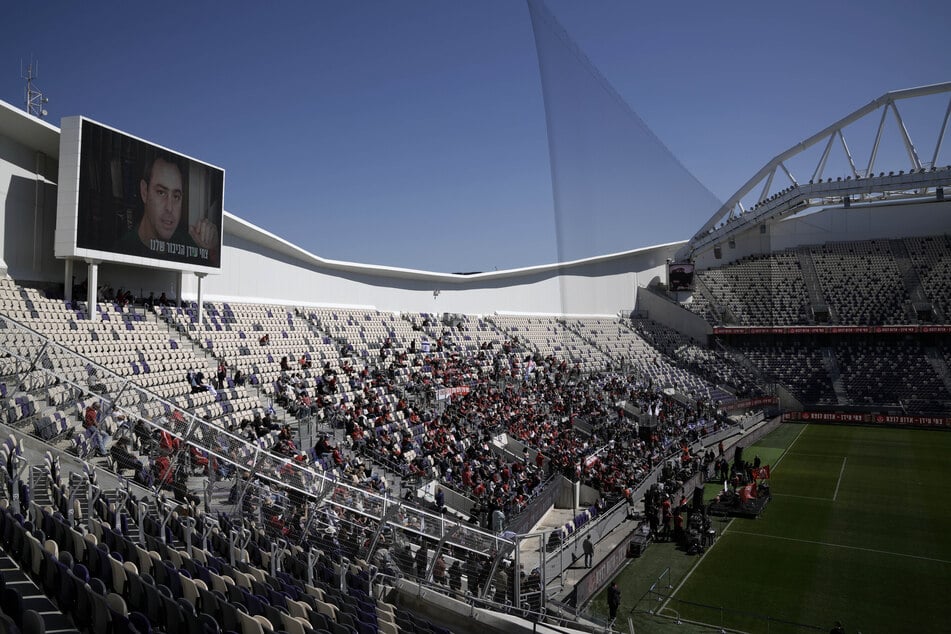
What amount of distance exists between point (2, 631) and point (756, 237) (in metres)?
58.6

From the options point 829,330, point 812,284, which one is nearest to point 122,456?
point 829,330

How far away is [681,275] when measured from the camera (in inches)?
1955

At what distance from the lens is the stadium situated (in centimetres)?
824

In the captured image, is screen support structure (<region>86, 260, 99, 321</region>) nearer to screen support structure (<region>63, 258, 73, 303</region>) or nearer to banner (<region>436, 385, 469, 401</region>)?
screen support structure (<region>63, 258, 73, 303</region>)

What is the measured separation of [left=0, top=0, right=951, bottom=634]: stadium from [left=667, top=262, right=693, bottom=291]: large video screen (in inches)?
236

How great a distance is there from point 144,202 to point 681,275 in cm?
3865

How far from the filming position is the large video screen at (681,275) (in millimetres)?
49562

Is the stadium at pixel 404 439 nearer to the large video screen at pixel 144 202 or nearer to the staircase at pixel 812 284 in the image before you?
the large video screen at pixel 144 202

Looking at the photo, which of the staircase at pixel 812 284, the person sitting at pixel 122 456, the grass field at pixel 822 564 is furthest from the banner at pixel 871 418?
the person sitting at pixel 122 456

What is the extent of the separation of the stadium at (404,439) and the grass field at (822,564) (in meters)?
0.10

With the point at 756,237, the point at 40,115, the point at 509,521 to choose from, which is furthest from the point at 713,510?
the point at 756,237

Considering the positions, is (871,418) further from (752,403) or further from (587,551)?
(587,551)

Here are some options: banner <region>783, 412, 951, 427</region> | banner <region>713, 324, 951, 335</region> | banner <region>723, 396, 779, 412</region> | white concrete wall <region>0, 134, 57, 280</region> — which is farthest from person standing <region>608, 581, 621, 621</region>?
banner <region>713, 324, 951, 335</region>

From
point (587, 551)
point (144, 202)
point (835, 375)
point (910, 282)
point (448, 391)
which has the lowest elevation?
point (587, 551)
